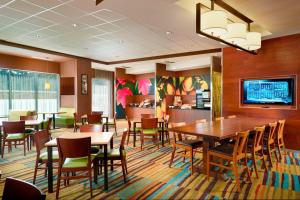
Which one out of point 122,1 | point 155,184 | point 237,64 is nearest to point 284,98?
point 237,64

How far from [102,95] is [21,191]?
10137 millimetres

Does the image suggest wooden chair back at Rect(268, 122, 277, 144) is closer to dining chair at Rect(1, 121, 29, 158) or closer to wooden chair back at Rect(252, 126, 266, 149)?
wooden chair back at Rect(252, 126, 266, 149)

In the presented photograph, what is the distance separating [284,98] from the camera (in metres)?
4.94

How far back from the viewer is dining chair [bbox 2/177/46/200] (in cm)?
116

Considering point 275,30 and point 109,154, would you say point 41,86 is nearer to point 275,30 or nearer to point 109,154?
point 109,154

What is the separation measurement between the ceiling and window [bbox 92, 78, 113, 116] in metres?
3.99

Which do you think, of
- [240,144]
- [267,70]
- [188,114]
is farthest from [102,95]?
[240,144]

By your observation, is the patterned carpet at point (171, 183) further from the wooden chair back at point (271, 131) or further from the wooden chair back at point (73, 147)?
the wooden chair back at point (73, 147)

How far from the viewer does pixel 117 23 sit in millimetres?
4570

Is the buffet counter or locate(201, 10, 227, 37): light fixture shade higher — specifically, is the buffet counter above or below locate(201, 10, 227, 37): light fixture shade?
below

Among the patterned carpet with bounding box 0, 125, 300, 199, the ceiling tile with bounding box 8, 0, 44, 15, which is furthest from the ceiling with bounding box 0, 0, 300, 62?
the patterned carpet with bounding box 0, 125, 300, 199

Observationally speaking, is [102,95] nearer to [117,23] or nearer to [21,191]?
[117,23]

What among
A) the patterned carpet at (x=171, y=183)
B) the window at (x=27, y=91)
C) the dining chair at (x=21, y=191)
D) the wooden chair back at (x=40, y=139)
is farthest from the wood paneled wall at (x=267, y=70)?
the window at (x=27, y=91)

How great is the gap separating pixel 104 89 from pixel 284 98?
8.62 meters
